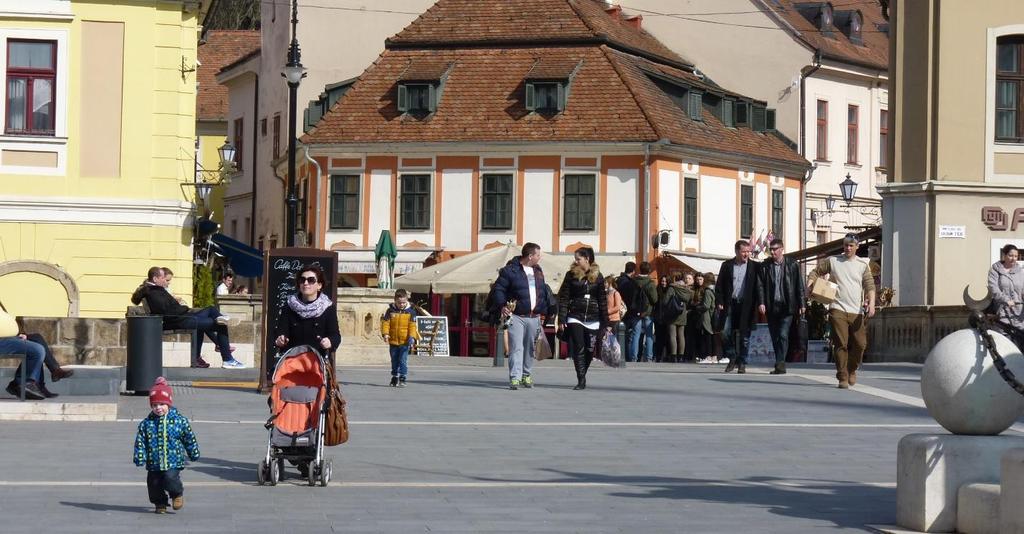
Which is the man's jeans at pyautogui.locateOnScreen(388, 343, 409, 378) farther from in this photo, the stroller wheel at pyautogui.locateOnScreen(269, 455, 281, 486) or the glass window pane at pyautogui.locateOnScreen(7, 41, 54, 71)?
the glass window pane at pyautogui.locateOnScreen(7, 41, 54, 71)

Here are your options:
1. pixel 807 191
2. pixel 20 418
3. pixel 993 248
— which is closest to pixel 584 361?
pixel 20 418

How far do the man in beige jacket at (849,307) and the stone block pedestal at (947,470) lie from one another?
41.0 ft

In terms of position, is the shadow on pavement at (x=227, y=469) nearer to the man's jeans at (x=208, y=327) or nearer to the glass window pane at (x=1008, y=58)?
the man's jeans at (x=208, y=327)

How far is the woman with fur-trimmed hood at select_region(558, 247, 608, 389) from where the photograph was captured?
22625 millimetres

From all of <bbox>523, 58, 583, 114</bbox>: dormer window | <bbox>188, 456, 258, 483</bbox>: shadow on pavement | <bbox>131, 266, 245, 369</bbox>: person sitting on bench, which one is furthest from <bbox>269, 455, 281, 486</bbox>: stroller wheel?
<bbox>523, 58, 583, 114</bbox>: dormer window

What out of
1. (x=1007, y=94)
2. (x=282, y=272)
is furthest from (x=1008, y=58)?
(x=282, y=272)

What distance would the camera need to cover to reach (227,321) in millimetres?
25750

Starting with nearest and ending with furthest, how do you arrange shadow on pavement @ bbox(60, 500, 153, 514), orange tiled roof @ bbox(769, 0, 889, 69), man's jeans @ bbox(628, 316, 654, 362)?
1. shadow on pavement @ bbox(60, 500, 153, 514)
2. man's jeans @ bbox(628, 316, 654, 362)
3. orange tiled roof @ bbox(769, 0, 889, 69)

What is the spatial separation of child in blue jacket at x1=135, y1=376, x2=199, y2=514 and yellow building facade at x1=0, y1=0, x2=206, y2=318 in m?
21.8

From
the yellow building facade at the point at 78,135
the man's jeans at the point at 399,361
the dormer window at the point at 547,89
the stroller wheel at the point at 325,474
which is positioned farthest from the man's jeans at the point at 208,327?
the dormer window at the point at 547,89

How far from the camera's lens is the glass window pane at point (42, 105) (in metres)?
32.8

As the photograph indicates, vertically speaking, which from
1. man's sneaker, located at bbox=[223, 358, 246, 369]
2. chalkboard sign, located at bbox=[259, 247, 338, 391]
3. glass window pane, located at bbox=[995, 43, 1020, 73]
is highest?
glass window pane, located at bbox=[995, 43, 1020, 73]

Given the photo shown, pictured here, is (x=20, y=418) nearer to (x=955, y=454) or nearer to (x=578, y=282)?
(x=578, y=282)

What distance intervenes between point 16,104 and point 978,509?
84.6 ft
